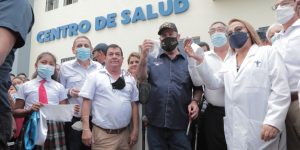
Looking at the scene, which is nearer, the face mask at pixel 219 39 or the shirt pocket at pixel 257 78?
the shirt pocket at pixel 257 78

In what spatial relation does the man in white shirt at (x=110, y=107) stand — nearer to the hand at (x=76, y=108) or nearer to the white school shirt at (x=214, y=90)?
the hand at (x=76, y=108)

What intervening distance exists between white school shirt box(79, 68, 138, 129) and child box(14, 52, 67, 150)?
387 mm

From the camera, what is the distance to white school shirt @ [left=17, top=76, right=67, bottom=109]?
3.35 metres

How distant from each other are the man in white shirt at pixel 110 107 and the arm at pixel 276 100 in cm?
144

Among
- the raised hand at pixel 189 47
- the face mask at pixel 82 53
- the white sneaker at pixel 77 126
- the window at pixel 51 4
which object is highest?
the window at pixel 51 4

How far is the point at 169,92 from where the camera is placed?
3045mm

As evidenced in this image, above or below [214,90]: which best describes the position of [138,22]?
above

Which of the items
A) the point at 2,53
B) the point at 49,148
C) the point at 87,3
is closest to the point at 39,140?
the point at 49,148

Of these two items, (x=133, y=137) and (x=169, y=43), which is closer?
(x=169, y=43)

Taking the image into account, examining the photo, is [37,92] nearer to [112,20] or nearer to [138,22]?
[138,22]

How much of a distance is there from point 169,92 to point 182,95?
0.45 ft

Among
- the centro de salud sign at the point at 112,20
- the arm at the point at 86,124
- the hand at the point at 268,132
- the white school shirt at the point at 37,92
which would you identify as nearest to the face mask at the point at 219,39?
the hand at the point at 268,132

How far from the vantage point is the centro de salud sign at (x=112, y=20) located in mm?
9172

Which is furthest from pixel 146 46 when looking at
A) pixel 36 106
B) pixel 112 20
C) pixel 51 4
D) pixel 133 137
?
pixel 51 4
